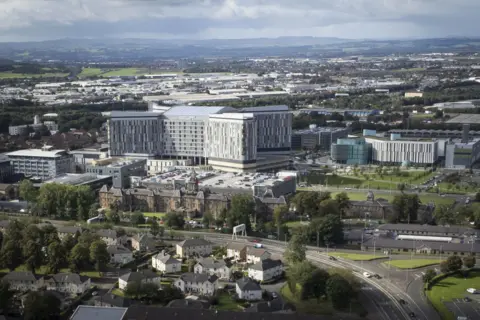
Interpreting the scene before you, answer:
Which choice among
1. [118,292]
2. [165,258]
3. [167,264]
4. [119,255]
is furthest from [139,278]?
[119,255]

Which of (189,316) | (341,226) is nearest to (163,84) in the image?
(341,226)

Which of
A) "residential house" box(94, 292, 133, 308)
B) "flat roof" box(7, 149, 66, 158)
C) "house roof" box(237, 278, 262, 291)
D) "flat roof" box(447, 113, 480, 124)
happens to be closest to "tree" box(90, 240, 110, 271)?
"residential house" box(94, 292, 133, 308)

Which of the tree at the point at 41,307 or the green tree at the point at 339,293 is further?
the green tree at the point at 339,293

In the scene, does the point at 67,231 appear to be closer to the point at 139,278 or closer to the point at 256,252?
the point at 139,278

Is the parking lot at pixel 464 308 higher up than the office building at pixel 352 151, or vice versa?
the office building at pixel 352 151

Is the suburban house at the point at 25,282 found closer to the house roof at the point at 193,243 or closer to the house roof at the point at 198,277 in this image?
the house roof at the point at 198,277

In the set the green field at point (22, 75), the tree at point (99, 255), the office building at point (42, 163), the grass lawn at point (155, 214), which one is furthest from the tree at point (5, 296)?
the green field at point (22, 75)

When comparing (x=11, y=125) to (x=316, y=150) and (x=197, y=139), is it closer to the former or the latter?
(x=197, y=139)
